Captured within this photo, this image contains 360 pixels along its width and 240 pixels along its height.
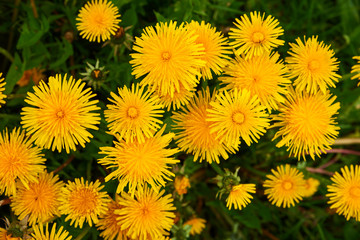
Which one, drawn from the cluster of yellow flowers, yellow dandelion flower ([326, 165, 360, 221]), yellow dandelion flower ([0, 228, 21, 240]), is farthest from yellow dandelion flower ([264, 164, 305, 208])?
yellow dandelion flower ([0, 228, 21, 240])

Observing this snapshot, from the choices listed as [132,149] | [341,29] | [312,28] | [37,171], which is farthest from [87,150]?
[341,29]

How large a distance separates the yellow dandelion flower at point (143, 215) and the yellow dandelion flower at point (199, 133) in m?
0.31

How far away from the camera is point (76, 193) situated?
1.73 meters

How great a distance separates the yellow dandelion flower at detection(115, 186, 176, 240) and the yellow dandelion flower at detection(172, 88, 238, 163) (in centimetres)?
31

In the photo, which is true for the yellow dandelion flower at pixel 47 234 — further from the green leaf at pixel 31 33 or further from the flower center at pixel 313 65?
the flower center at pixel 313 65

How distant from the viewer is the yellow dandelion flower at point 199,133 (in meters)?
1.77

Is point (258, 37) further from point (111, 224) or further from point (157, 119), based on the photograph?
point (111, 224)

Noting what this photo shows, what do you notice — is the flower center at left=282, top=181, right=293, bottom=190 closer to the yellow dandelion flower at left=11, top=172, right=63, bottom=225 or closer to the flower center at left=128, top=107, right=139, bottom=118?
the flower center at left=128, top=107, right=139, bottom=118

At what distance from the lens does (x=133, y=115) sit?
163 cm

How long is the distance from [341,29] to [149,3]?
1.70m

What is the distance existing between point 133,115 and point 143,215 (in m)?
0.52

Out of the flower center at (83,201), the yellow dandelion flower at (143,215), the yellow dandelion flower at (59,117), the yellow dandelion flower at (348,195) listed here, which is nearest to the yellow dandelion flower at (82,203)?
the flower center at (83,201)

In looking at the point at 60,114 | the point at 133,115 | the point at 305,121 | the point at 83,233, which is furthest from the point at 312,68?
the point at 83,233

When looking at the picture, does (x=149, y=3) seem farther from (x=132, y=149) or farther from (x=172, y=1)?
(x=132, y=149)
